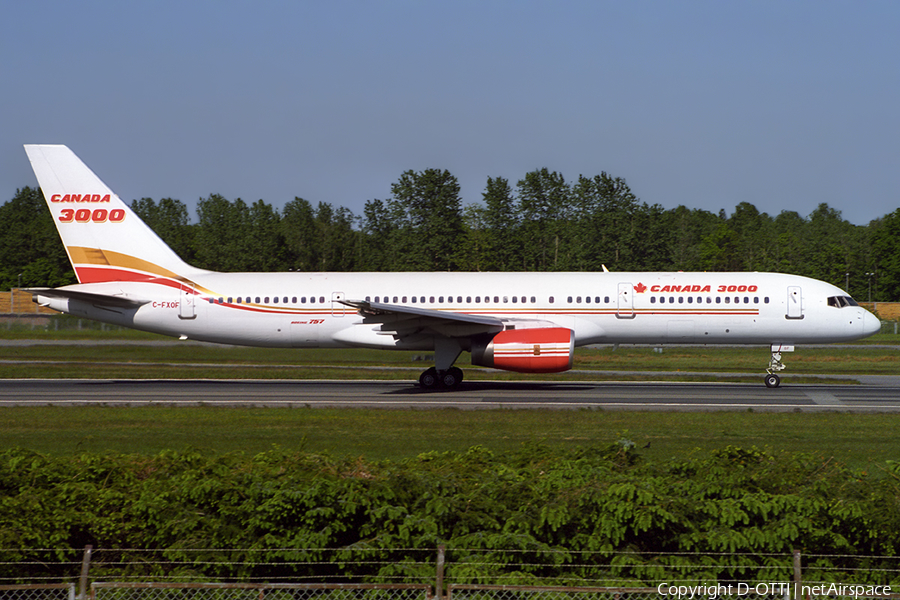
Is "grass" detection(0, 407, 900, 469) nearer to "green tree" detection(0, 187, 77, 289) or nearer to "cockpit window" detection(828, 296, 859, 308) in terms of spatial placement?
"cockpit window" detection(828, 296, 859, 308)

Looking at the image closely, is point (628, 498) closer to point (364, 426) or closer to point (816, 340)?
point (364, 426)

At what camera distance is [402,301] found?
2889 cm

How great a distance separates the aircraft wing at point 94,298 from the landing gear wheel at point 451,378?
10.8 m

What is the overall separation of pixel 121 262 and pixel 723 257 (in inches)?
3949

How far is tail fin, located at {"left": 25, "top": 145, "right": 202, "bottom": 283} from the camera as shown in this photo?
29094 mm

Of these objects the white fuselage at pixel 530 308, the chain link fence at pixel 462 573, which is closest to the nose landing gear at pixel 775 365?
the white fuselage at pixel 530 308

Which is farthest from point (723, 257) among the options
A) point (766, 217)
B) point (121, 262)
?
point (121, 262)

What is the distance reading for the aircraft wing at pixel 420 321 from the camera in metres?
25.8

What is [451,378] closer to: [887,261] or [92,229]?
[92,229]

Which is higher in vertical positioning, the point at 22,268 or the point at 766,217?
the point at 766,217

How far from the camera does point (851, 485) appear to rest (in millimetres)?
10242

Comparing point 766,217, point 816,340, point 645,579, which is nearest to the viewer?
point 645,579

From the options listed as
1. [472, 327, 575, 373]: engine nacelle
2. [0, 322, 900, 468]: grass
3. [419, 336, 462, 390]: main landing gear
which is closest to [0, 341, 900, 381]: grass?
[419, 336, 462, 390]: main landing gear

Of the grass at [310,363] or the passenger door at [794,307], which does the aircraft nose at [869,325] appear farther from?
the grass at [310,363]
